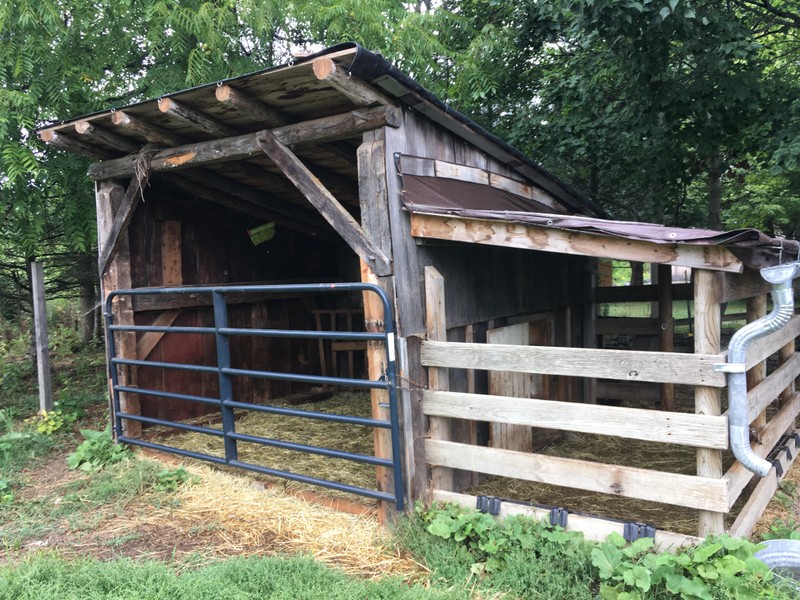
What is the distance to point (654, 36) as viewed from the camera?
210 inches

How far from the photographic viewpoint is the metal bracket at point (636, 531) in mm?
3107

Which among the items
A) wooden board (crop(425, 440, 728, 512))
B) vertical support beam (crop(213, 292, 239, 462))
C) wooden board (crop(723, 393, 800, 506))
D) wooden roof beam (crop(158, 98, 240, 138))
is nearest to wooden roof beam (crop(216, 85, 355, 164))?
wooden roof beam (crop(158, 98, 240, 138))

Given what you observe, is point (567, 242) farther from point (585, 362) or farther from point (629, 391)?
point (629, 391)

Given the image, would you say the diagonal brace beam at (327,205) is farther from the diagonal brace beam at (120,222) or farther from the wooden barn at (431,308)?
the diagonal brace beam at (120,222)

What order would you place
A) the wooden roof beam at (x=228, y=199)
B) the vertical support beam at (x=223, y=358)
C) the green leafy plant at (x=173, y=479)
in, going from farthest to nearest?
the wooden roof beam at (x=228, y=199) → the green leafy plant at (x=173, y=479) → the vertical support beam at (x=223, y=358)

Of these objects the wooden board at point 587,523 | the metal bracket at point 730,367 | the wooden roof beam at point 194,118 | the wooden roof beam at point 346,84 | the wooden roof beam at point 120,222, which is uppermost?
the wooden roof beam at point 194,118

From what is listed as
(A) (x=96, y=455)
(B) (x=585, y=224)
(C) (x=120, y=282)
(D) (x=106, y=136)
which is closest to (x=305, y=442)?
(A) (x=96, y=455)

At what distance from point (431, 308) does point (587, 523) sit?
157cm

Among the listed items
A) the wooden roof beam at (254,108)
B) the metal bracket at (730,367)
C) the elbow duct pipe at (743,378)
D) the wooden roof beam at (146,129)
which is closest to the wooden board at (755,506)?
the elbow duct pipe at (743,378)

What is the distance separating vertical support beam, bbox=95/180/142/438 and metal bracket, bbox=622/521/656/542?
4284mm

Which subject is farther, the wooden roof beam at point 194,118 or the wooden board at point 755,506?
the wooden roof beam at point 194,118

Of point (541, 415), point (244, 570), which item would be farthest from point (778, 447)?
point (244, 570)

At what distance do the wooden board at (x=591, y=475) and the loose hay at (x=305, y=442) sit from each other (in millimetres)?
990

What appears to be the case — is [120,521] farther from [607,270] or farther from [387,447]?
[607,270]
